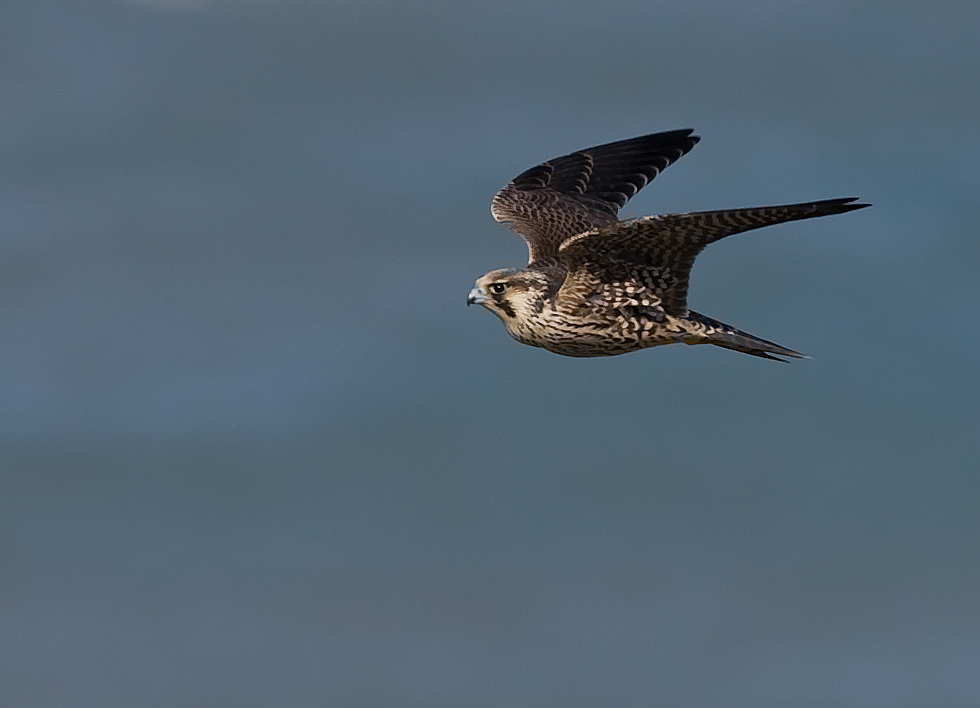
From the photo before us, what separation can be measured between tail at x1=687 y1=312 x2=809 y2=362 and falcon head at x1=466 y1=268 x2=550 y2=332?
46.9 inches

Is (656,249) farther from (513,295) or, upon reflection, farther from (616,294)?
(513,295)

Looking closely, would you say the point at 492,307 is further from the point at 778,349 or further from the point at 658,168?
the point at 658,168

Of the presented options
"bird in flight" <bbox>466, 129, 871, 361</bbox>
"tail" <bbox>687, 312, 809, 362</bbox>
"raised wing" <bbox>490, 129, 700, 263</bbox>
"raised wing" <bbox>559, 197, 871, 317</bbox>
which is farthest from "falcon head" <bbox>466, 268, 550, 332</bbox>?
"raised wing" <bbox>490, 129, 700, 263</bbox>

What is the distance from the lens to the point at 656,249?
11.3 meters

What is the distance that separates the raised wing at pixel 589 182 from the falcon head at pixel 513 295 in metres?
2.10

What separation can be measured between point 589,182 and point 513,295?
3543 mm

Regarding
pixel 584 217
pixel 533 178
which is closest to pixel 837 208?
pixel 584 217

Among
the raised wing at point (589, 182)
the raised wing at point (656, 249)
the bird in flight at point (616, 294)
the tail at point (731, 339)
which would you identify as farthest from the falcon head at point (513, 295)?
the raised wing at point (589, 182)

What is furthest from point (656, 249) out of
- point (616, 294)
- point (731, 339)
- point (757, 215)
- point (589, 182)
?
point (589, 182)

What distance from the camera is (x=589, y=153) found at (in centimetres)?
1539

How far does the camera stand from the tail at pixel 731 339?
37.9 feet

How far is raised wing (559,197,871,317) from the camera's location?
10.5 m

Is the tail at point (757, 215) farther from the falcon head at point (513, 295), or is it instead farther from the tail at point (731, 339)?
the falcon head at point (513, 295)

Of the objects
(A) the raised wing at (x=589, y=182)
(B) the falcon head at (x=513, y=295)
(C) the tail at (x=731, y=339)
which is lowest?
(C) the tail at (x=731, y=339)
